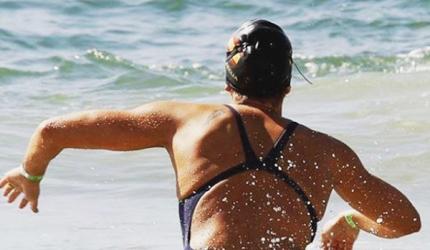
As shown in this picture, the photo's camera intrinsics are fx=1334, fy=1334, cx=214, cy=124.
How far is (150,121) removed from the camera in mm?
4348

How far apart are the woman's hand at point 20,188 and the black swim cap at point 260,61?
Answer: 767 mm

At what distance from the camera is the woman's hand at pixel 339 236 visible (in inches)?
189

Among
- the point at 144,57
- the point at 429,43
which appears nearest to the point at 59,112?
the point at 144,57

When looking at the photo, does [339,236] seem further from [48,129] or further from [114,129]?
[48,129]

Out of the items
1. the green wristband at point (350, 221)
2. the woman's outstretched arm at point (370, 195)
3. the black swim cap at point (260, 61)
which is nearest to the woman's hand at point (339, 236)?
the green wristband at point (350, 221)

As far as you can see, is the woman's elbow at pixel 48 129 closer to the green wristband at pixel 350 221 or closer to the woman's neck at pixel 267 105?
the woman's neck at pixel 267 105

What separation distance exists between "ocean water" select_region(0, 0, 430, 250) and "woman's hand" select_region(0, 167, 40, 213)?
2.08 meters

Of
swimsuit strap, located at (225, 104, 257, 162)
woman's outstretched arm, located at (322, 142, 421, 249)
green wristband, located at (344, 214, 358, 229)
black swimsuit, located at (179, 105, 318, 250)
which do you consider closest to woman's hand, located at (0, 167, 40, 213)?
black swimsuit, located at (179, 105, 318, 250)

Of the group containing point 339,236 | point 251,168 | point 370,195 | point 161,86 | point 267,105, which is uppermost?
point 267,105

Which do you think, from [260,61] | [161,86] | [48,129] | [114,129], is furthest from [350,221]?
[161,86]

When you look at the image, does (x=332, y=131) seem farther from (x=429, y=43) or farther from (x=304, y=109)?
(x=429, y=43)

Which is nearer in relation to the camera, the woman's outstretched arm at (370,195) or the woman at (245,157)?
the woman at (245,157)

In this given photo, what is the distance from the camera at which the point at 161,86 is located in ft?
44.0

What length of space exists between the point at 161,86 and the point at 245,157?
9.20m
